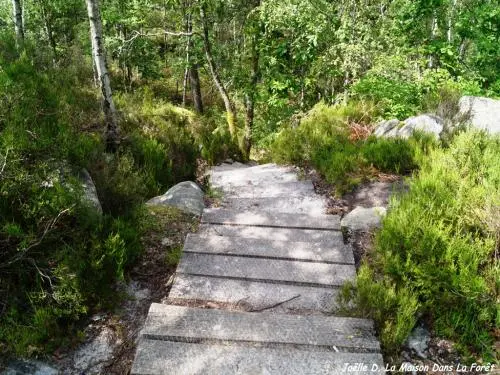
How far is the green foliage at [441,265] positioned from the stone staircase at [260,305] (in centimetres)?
26

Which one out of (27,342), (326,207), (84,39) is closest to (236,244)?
(326,207)

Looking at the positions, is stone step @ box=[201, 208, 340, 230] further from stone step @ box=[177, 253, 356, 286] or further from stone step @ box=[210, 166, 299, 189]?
stone step @ box=[210, 166, 299, 189]

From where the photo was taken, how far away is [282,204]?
18.1ft

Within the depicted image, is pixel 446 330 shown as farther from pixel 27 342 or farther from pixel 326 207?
pixel 27 342

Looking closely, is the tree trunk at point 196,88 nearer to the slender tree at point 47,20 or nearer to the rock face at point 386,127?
the slender tree at point 47,20

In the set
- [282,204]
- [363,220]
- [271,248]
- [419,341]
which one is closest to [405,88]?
[282,204]

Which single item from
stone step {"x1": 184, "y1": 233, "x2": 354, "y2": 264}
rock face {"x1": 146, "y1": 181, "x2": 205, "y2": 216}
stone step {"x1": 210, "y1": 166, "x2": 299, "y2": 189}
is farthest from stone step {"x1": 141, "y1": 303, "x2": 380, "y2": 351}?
stone step {"x1": 210, "y1": 166, "x2": 299, "y2": 189}

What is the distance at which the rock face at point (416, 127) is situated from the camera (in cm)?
653

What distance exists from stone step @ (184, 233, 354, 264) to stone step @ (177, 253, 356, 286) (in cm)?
9

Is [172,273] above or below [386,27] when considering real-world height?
below

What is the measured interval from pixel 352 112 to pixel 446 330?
5.80m

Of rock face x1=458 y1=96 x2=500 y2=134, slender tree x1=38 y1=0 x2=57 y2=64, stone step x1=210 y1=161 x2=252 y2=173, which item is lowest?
stone step x1=210 y1=161 x2=252 y2=173

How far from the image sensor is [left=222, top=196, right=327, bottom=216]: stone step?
534 centimetres

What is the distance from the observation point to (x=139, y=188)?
17.0 ft
